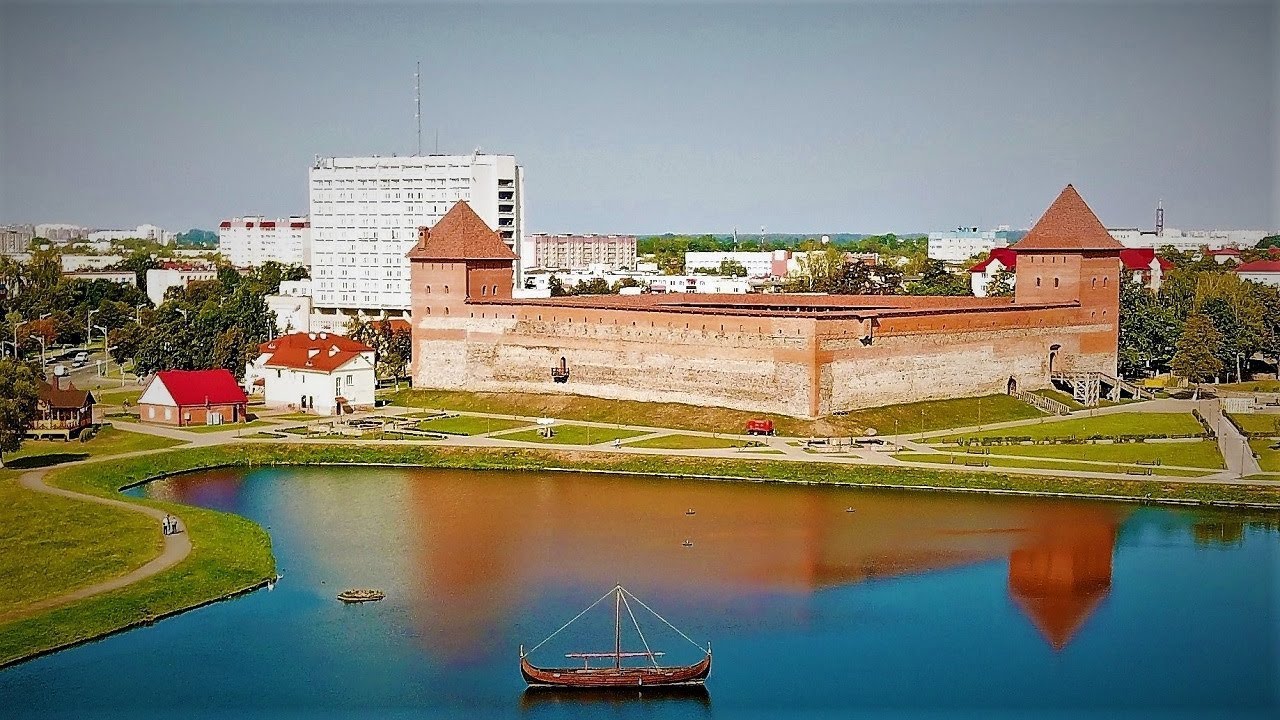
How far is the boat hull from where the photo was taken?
15703mm

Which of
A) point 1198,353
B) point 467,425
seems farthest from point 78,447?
point 1198,353

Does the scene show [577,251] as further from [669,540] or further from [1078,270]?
[669,540]

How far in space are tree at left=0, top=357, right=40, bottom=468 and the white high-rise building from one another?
3516 cm

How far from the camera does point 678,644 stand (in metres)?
16.9

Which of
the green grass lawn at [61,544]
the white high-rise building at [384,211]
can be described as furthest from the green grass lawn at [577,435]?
the white high-rise building at [384,211]

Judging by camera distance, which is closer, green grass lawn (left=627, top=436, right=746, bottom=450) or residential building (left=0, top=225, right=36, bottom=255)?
green grass lawn (left=627, top=436, right=746, bottom=450)

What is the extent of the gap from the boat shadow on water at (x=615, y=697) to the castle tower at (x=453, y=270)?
21.8m

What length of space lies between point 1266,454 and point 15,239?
75048 millimetres

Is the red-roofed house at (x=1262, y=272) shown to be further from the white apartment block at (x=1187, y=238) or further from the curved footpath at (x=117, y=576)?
the curved footpath at (x=117, y=576)

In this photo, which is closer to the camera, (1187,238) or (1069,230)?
(1069,230)

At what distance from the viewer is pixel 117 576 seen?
19156mm

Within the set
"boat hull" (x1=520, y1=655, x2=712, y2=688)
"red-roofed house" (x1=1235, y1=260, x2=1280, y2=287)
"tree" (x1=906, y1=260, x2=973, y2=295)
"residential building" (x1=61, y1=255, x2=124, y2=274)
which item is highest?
"residential building" (x1=61, y1=255, x2=124, y2=274)

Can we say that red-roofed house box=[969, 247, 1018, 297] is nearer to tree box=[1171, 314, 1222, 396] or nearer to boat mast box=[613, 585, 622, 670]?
tree box=[1171, 314, 1222, 396]

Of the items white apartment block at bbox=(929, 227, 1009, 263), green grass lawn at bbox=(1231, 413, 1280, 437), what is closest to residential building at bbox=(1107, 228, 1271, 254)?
white apartment block at bbox=(929, 227, 1009, 263)
